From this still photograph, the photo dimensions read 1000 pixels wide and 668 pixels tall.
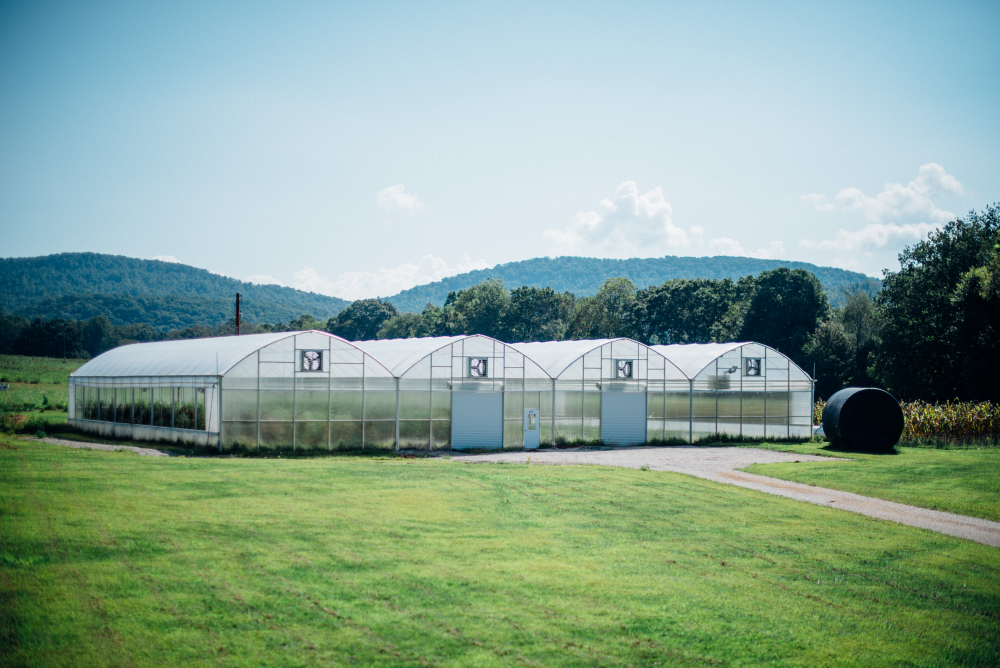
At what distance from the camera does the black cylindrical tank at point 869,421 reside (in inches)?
1305

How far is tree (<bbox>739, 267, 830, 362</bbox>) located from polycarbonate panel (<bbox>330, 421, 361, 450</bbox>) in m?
51.0

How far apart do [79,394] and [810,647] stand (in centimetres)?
4038

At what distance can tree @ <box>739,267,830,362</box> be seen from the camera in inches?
2753

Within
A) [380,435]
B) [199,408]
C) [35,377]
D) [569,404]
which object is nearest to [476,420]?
[380,435]

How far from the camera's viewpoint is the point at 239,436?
27844 millimetres

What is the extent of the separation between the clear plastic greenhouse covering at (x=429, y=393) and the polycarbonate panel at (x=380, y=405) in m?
0.04

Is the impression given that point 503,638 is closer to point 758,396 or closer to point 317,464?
point 317,464

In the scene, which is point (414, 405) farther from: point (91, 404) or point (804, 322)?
point (804, 322)

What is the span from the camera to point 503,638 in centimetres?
810

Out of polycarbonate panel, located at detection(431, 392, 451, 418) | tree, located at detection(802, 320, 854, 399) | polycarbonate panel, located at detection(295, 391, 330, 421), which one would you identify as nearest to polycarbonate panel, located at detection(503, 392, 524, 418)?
polycarbonate panel, located at detection(431, 392, 451, 418)

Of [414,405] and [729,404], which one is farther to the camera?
[729,404]

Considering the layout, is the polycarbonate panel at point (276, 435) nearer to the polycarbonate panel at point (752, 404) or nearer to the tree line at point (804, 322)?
the polycarbonate panel at point (752, 404)

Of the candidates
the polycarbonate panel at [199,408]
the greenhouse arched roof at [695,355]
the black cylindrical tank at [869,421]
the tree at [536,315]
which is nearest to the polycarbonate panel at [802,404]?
the greenhouse arched roof at [695,355]

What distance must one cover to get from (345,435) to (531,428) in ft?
28.9
